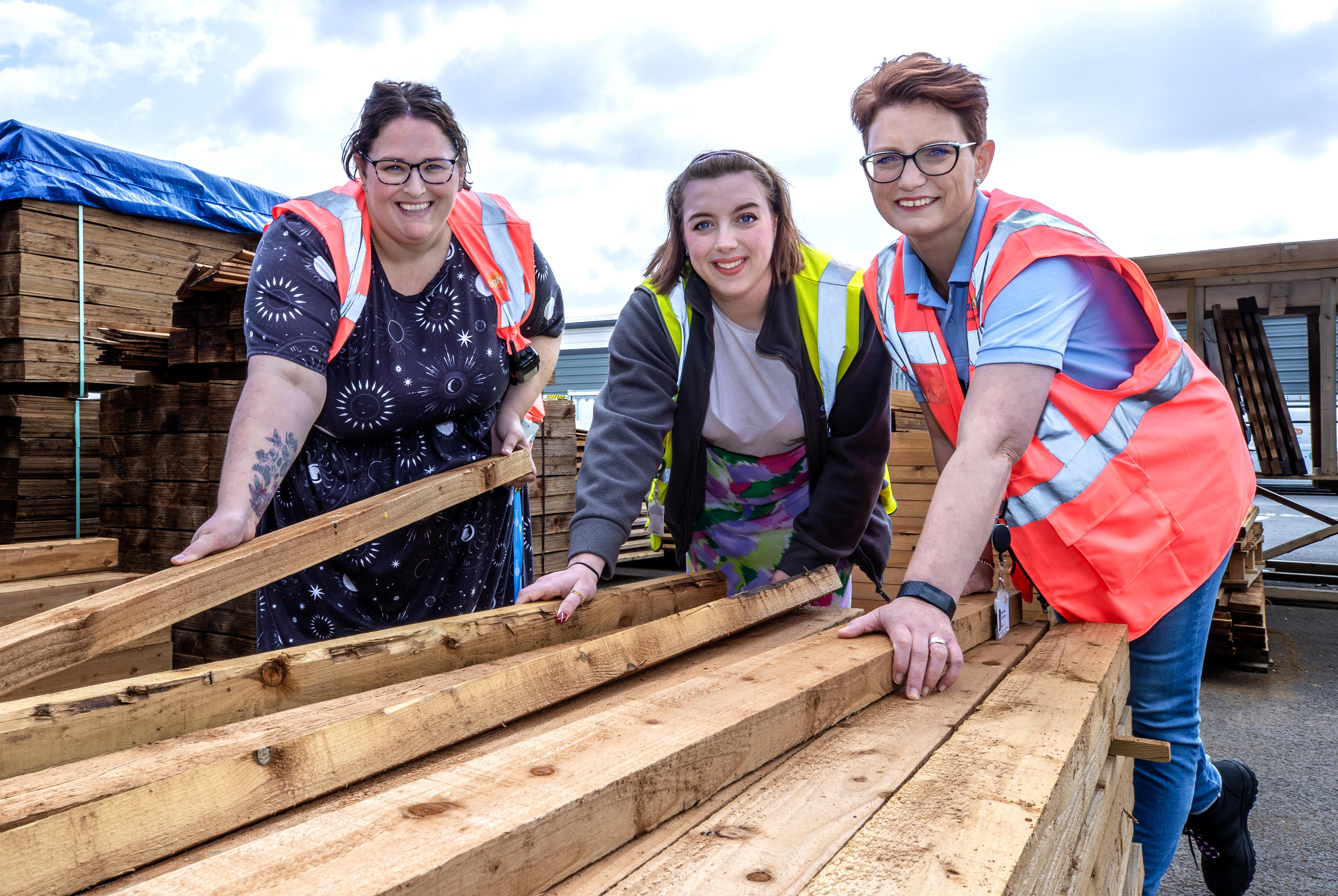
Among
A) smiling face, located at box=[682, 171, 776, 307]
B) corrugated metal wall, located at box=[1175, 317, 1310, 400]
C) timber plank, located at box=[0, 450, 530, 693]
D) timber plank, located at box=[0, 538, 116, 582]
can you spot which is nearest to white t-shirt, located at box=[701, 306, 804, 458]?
smiling face, located at box=[682, 171, 776, 307]

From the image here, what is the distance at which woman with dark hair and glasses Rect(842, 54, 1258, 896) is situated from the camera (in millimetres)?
1726

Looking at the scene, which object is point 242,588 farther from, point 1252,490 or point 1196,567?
point 1252,490

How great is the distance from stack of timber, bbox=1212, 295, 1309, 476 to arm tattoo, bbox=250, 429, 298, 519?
7.98 metres

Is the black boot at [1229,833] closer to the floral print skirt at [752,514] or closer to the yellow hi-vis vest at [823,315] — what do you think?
the floral print skirt at [752,514]

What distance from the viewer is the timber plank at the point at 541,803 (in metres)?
0.73

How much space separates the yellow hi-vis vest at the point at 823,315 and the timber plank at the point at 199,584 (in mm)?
726

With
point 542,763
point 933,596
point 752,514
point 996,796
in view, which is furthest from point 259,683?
point 752,514

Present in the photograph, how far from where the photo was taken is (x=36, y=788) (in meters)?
0.94

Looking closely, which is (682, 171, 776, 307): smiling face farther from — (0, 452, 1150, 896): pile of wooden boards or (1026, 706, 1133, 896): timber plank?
(1026, 706, 1133, 896): timber plank

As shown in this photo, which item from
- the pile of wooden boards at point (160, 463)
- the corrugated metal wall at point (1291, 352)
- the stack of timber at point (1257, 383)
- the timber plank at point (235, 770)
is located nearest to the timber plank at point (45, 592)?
the pile of wooden boards at point (160, 463)

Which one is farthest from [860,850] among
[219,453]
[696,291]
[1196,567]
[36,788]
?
[219,453]

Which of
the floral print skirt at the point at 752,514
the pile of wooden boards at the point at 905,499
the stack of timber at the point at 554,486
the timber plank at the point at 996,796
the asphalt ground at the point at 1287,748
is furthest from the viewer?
the stack of timber at the point at 554,486

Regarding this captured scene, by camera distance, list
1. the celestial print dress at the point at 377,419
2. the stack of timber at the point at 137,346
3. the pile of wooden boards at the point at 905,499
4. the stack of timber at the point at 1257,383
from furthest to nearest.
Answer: the stack of timber at the point at 1257,383 < the pile of wooden boards at the point at 905,499 < the stack of timber at the point at 137,346 < the celestial print dress at the point at 377,419

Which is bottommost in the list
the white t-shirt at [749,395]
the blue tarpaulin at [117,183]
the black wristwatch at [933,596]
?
the black wristwatch at [933,596]
